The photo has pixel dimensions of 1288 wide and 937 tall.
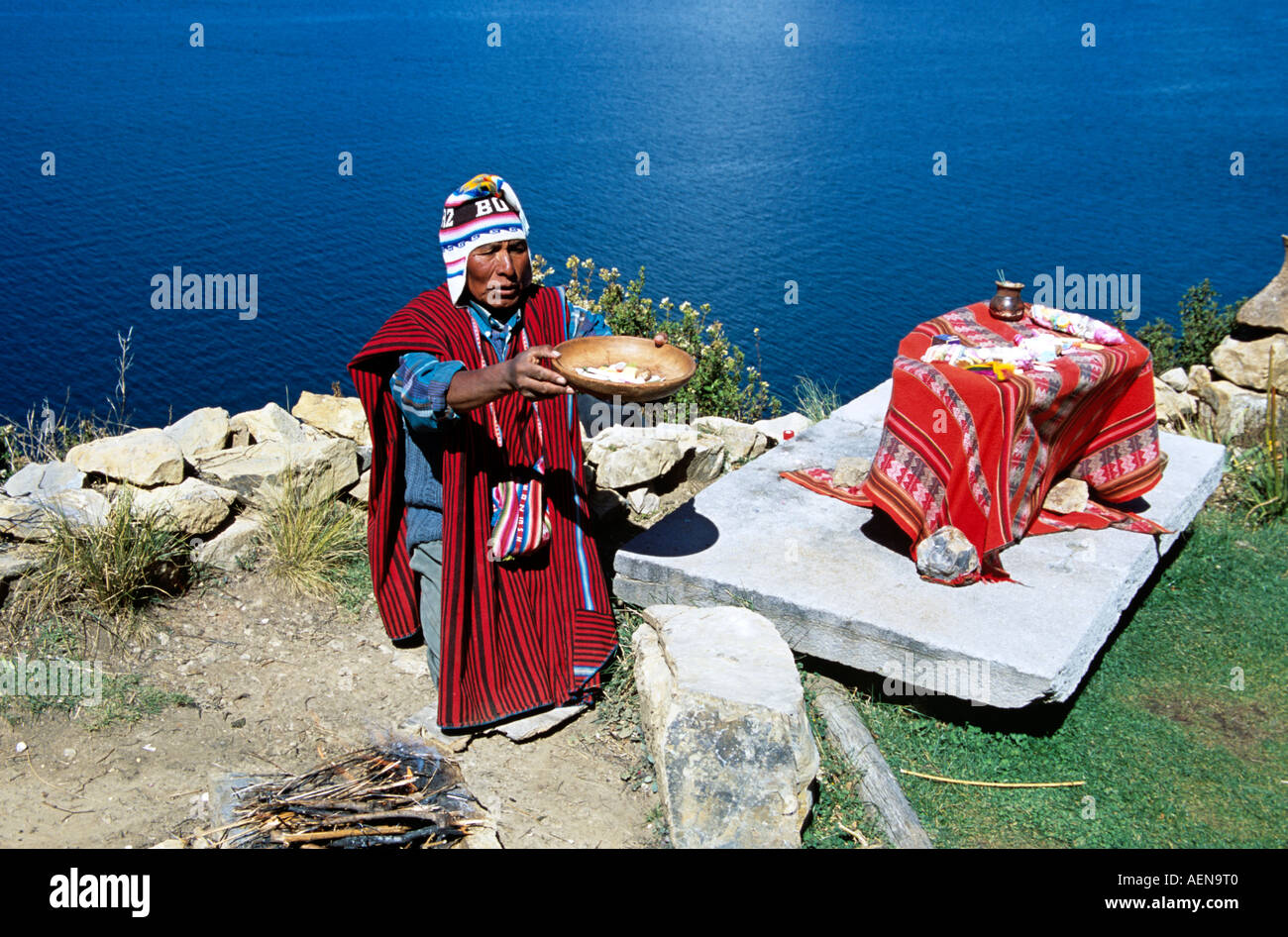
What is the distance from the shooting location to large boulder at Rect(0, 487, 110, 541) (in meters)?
4.83

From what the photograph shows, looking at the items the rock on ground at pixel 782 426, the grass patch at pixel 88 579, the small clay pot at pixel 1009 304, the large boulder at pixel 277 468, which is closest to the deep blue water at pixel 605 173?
the rock on ground at pixel 782 426

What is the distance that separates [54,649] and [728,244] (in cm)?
1130

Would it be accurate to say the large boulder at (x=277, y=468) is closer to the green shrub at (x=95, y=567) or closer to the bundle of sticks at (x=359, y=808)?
the green shrub at (x=95, y=567)

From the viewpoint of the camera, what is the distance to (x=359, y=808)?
146 inches

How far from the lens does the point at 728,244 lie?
14734mm

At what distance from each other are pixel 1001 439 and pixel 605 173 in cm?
1295

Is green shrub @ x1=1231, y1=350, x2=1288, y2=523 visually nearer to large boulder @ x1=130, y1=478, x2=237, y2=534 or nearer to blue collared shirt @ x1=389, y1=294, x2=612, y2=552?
blue collared shirt @ x1=389, y1=294, x2=612, y2=552

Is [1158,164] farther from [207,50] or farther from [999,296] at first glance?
[207,50]

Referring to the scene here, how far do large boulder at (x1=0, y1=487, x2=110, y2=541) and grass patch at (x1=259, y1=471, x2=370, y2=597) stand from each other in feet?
2.35

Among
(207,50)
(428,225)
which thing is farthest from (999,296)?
(207,50)

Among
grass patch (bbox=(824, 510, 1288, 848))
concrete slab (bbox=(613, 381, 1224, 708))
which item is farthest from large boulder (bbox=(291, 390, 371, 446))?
grass patch (bbox=(824, 510, 1288, 848))

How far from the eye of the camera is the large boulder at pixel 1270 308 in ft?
26.7

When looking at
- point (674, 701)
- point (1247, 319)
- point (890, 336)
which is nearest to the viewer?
point (674, 701)

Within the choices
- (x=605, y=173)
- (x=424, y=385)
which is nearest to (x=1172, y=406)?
(x=424, y=385)
